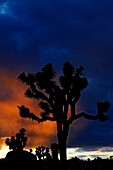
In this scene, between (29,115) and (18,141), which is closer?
(29,115)

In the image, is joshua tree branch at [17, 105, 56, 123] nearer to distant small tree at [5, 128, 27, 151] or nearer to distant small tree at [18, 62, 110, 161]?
distant small tree at [18, 62, 110, 161]

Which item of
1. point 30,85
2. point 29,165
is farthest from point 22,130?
point 29,165

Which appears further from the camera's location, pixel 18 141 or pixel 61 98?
pixel 18 141

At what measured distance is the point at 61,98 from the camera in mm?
17078

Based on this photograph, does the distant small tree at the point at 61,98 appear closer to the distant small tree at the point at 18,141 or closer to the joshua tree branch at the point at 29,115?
the joshua tree branch at the point at 29,115

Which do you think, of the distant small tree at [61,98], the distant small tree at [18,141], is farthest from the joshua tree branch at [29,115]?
the distant small tree at [18,141]

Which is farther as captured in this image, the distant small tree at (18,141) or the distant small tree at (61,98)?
the distant small tree at (18,141)

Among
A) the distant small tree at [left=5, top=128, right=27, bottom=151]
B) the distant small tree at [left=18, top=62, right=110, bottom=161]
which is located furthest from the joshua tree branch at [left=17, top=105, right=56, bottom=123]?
the distant small tree at [left=5, top=128, right=27, bottom=151]

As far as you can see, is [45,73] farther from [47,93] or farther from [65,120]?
[65,120]

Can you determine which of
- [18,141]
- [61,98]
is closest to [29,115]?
[61,98]

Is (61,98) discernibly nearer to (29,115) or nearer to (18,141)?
(29,115)

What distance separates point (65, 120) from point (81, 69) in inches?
181

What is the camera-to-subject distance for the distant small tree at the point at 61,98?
56.1 ft

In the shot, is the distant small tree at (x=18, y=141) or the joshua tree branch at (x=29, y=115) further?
the distant small tree at (x=18, y=141)
